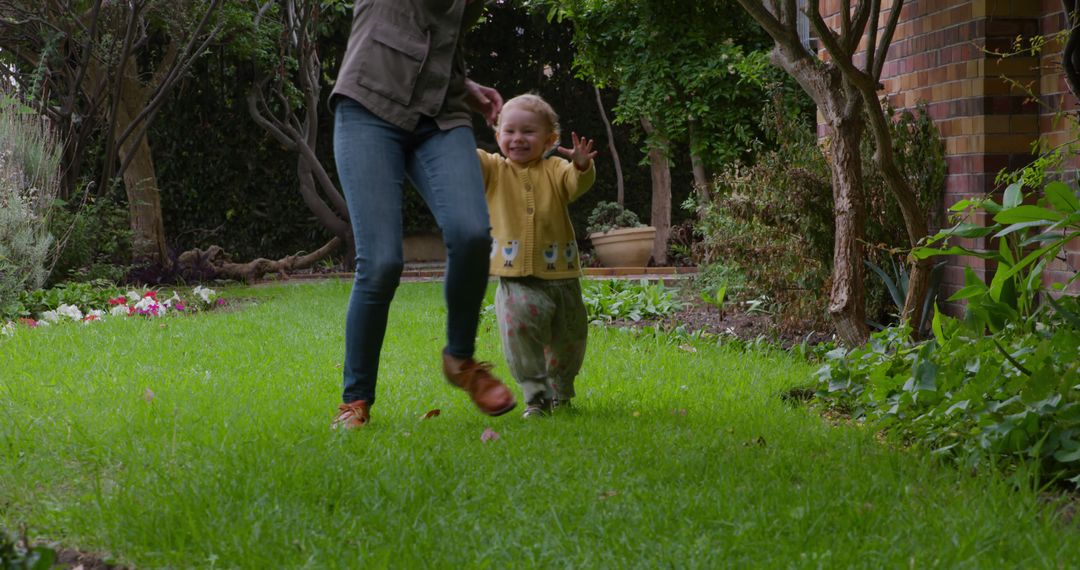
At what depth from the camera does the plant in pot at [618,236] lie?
45.5 feet

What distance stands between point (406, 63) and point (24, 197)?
21.6ft

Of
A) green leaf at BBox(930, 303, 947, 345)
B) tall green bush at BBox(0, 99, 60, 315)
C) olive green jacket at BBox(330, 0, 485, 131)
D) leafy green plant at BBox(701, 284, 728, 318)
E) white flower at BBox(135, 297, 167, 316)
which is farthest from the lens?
tall green bush at BBox(0, 99, 60, 315)

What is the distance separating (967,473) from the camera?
304 cm

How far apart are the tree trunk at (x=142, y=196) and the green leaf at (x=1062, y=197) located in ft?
35.9

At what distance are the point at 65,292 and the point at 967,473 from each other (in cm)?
758

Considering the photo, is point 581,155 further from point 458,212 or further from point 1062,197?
point 1062,197

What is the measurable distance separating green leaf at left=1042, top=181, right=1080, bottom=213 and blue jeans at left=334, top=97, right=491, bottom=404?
1.67 meters

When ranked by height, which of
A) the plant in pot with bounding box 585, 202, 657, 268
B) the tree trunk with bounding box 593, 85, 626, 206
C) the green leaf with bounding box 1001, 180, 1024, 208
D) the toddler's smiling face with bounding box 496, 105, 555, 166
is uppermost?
the tree trunk with bounding box 593, 85, 626, 206

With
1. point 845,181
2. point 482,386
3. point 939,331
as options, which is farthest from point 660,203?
point 482,386

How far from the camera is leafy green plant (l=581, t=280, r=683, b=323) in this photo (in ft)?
26.2

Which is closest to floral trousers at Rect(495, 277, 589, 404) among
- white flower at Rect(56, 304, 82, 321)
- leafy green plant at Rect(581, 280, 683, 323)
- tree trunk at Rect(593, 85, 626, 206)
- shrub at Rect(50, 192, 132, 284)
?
leafy green plant at Rect(581, 280, 683, 323)

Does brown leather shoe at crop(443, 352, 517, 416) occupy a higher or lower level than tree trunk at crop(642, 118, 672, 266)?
lower

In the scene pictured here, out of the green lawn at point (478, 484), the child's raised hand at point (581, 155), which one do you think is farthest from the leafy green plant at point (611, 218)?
the child's raised hand at point (581, 155)

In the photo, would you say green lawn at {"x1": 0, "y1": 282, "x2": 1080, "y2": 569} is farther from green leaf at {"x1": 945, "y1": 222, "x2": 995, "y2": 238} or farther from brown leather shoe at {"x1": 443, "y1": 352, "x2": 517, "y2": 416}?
green leaf at {"x1": 945, "y1": 222, "x2": 995, "y2": 238}
